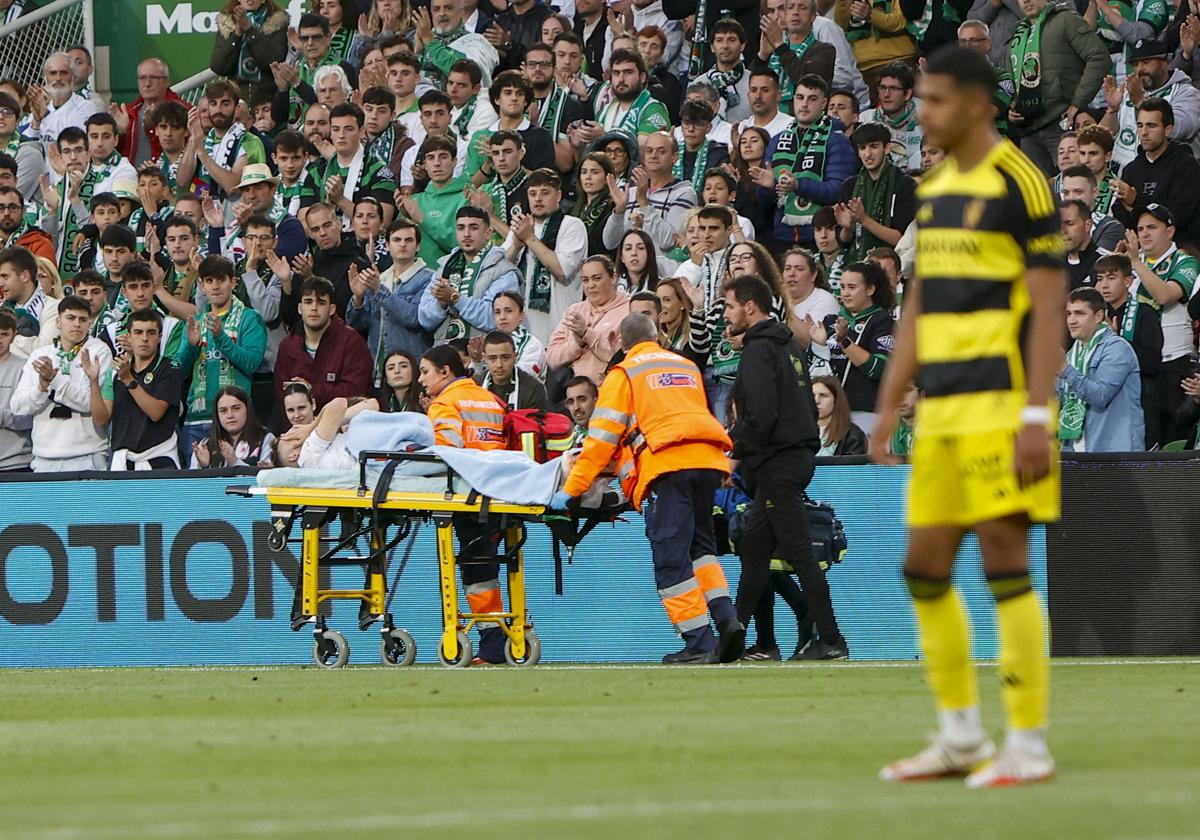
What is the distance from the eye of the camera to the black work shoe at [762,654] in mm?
13208

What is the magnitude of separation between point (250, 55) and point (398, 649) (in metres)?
10.2

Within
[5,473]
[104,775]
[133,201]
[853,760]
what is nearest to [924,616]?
[853,760]

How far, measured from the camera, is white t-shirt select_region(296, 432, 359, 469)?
14.3m

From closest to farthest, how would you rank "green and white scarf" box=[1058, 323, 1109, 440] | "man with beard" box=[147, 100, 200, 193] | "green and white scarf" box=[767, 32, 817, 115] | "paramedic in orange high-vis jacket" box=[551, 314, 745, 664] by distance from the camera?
"paramedic in orange high-vis jacket" box=[551, 314, 745, 664] → "green and white scarf" box=[1058, 323, 1109, 440] → "green and white scarf" box=[767, 32, 817, 115] → "man with beard" box=[147, 100, 200, 193]

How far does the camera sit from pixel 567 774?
6.39m

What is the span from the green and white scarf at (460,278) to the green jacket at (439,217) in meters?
0.72

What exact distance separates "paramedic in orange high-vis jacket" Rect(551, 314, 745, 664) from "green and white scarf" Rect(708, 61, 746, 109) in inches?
234

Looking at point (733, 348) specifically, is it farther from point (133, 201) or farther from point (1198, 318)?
point (133, 201)

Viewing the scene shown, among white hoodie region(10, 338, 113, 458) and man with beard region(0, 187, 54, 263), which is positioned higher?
man with beard region(0, 187, 54, 263)

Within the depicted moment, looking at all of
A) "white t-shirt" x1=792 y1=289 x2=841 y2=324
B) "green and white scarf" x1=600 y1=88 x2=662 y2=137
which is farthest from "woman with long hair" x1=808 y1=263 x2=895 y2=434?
"green and white scarf" x1=600 y1=88 x2=662 y2=137

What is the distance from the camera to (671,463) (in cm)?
1218

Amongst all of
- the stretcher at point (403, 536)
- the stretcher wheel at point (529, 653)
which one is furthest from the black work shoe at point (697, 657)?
the stretcher wheel at point (529, 653)

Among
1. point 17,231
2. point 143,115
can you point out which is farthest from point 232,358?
point 143,115

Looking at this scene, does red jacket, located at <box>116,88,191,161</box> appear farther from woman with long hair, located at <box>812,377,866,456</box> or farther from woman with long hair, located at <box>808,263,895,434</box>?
woman with long hair, located at <box>812,377,866,456</box>
